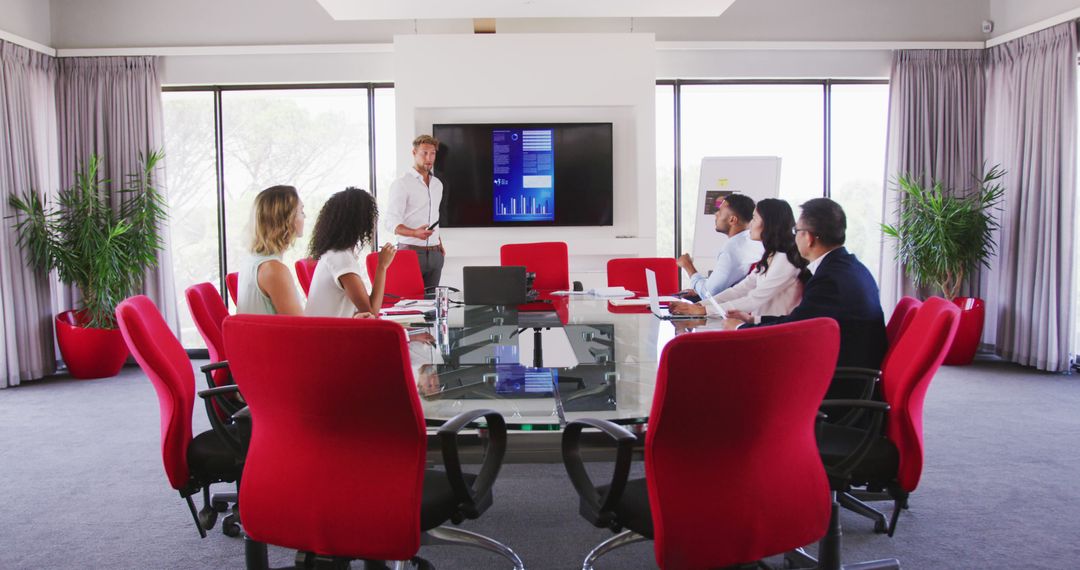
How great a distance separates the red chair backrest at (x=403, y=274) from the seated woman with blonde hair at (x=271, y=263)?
2.11m

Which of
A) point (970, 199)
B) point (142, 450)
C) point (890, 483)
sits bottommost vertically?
point (142, 450)

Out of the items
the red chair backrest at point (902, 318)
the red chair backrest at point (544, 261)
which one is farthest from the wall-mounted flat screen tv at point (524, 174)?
the red chair backrest at point (902, 318)

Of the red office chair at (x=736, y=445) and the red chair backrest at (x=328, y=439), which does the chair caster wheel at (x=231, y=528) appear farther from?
the red office chair at (x=736, y=445)

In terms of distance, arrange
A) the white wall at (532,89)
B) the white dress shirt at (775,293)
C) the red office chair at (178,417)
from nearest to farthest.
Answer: the red office chair at (178,417)
the white dress shirt at (775,293)
the white wall at (532,89)

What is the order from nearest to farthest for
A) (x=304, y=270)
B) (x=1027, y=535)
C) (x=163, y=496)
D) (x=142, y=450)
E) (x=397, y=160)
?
(x=1027, y=535)
(x=163, y=496)
(x=142, y=450)
(x=304, y=270)
(x=397, y=160)

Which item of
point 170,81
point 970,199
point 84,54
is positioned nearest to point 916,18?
point 970,199

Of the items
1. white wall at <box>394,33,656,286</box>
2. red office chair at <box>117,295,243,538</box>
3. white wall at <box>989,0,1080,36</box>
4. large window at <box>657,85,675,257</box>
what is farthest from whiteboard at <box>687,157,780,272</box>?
red office chair at <box>117,295,243,538</box>

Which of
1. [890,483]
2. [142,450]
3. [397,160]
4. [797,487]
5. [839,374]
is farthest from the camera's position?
[397,160]

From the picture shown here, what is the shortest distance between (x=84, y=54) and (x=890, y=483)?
704cm

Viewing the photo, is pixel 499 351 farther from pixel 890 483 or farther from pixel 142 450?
pixel 142 450

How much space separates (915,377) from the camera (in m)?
2.51

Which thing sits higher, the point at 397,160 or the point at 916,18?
the point at 916,18

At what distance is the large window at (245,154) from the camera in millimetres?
7328

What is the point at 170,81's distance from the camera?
7.12 meters
